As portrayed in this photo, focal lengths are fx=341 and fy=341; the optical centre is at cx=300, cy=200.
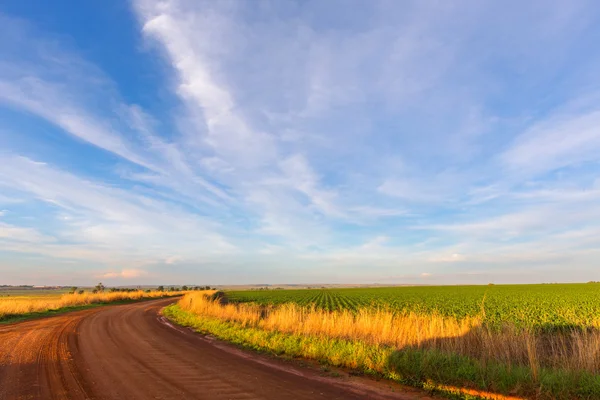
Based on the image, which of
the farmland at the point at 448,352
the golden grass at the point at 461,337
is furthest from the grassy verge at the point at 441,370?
the golden grass at the point at 461,337

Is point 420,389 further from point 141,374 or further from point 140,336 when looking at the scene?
point 140,336

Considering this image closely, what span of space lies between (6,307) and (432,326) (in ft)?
95.3

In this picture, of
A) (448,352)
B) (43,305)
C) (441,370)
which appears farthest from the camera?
(43,305)

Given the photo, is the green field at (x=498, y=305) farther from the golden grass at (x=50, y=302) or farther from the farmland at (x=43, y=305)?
the farmland at (x=43, y=305)

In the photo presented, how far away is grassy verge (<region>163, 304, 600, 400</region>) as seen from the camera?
725 centimetres

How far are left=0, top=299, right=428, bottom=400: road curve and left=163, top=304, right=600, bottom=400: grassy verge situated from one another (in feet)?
3.61

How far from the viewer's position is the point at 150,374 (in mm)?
8758

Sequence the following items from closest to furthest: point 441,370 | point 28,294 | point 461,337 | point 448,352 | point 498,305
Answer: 1. point 441,370
2. point 448,352
3. point 461,337
4. point 498,305
5. point 28,294

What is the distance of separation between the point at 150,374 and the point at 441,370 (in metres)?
7.45

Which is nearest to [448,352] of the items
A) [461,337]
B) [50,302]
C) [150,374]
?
→ [461,337]

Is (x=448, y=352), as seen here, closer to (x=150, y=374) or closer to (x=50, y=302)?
(x=150, y=374)

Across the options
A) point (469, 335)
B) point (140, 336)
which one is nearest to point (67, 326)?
point (140, 336)

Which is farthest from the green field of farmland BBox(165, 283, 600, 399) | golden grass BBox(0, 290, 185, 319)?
golden grass BBox(0, 290, 185, 319)

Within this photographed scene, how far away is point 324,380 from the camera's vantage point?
8.80m
